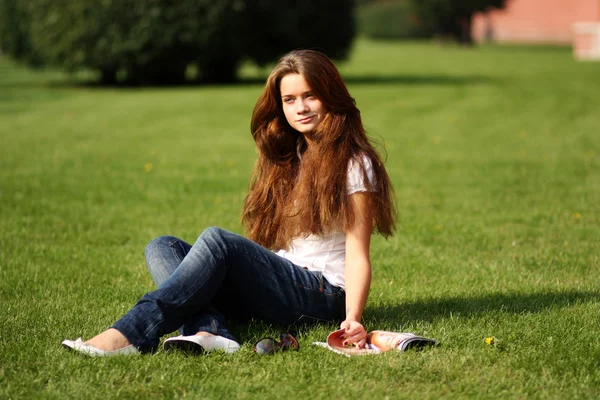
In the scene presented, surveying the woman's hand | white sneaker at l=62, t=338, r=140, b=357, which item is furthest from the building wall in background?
white sneaker at l=62, t=338, r=140, b=357

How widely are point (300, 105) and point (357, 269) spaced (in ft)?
2.63

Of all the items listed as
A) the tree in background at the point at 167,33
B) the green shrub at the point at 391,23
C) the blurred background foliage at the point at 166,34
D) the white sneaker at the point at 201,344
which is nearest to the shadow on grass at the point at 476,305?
the white sneaker at the point at 201,344

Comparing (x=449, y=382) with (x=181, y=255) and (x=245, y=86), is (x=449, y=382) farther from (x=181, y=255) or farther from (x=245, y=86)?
(x=245, y=86)

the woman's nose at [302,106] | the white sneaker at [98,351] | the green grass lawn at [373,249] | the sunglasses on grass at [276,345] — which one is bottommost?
the green grass lawn at [373,249]

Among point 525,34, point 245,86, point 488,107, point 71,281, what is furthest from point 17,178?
point 525,34

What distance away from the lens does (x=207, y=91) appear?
67.2ft

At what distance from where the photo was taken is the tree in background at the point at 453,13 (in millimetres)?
58719

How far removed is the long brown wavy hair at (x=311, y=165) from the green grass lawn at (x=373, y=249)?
0.54 meters

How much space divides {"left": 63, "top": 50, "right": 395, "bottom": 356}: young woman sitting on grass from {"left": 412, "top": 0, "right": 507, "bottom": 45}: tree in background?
56.0 m

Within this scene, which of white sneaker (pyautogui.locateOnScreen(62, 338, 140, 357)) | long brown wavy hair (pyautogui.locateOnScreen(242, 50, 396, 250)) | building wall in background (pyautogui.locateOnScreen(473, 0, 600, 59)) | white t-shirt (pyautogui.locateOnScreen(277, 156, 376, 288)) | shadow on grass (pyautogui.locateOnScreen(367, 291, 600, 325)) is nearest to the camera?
white sneaker (pyautogui.locateOnScreen(62, 338, 140, 357))

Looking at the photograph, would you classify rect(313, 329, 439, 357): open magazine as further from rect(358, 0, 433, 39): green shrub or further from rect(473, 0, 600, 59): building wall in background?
rect(358, 0, 433, 39): green shrub

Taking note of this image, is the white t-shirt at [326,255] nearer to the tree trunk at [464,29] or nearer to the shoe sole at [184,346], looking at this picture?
the shoe sole at [184,346]

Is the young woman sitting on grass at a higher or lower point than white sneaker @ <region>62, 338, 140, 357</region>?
higher

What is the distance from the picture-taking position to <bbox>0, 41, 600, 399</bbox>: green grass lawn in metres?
3.51
